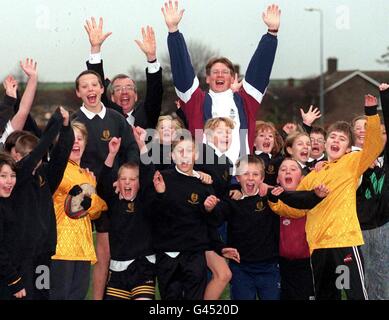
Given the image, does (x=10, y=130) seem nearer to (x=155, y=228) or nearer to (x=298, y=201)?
(x=155, y=228)

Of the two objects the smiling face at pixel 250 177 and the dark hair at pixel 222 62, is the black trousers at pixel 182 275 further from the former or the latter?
the dark hair at pixel 222 62

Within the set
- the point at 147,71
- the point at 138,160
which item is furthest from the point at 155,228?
the point at 147,71

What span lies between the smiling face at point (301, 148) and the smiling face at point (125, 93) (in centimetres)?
168

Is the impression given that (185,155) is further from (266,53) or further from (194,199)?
(266,53)

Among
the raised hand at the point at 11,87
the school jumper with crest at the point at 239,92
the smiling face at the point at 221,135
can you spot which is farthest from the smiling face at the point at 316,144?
the raised hand at the point at 11,87

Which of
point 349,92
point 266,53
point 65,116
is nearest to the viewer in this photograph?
point 65,116

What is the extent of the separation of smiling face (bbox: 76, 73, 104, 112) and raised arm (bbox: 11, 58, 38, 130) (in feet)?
1.79

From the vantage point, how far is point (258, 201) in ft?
25.1

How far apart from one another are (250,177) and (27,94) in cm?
198

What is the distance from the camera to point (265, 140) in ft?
28.5

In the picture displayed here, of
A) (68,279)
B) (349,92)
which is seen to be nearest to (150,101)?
(68,279)

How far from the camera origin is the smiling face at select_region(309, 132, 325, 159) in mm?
8789

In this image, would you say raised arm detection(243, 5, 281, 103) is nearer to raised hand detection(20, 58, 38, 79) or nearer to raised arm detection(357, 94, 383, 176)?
raised arm detection(357, 94, 383, 176)
